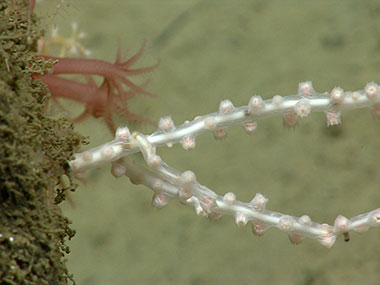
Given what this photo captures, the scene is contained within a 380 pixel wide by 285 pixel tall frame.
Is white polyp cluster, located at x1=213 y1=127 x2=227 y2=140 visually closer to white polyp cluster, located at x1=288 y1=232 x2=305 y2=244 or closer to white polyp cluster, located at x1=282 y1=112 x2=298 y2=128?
white polyp cluster, located at x1=282 y1=112 x2=298 y2=128

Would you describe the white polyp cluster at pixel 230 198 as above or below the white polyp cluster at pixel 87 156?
below

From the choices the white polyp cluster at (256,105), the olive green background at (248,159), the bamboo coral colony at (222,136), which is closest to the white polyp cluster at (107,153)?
the bamboo coral colony at (222,136)

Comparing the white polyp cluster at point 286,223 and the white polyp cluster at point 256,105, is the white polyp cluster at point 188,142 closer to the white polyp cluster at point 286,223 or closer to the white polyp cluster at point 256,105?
the white polyp cluster at point 256,105

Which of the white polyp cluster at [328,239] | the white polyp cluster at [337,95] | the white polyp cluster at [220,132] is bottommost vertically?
the white polyp cluster at [328,239]

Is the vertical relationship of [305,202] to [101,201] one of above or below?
below

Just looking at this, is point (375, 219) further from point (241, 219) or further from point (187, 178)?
point (187, 178)

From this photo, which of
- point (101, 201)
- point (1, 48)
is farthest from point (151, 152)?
point (101, 201)

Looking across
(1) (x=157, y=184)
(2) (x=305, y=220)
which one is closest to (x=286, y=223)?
(2) (x=305, y=220)

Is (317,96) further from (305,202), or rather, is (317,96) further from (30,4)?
(305,202)
